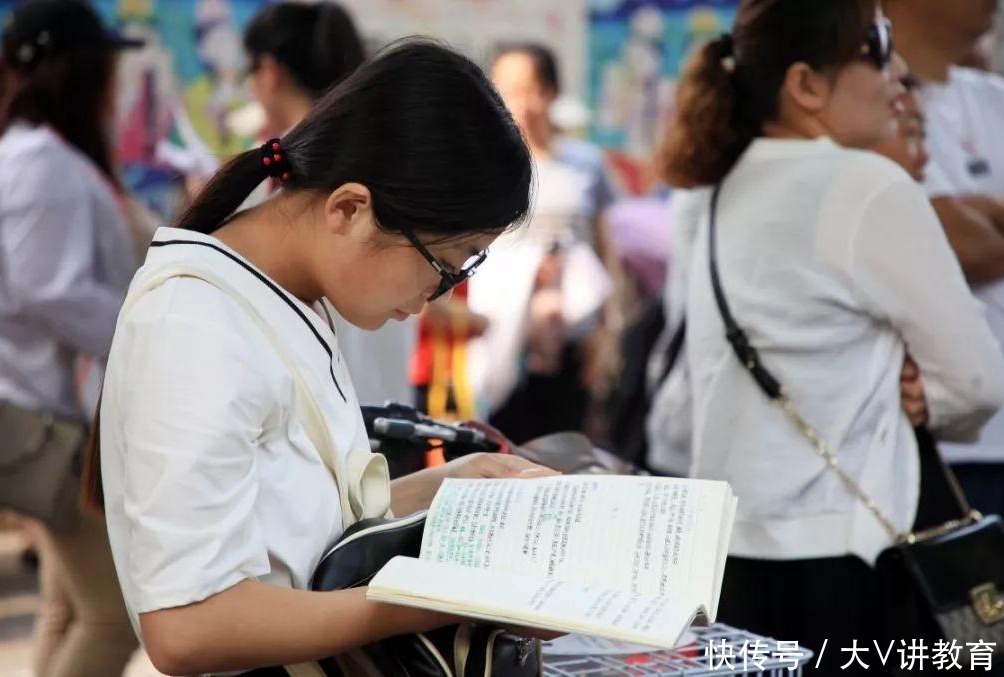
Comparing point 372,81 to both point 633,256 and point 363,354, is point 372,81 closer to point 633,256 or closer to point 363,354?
point 363,354

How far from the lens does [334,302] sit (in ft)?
4.78

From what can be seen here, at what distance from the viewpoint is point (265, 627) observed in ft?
4.05

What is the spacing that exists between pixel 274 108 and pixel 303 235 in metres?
1.33

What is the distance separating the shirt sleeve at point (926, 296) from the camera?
1.96m

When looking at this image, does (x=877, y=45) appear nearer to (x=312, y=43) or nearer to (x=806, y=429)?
(x=806, y=429)

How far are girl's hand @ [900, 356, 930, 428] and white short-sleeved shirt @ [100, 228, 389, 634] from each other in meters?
1.05

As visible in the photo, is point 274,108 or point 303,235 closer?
point 303,235

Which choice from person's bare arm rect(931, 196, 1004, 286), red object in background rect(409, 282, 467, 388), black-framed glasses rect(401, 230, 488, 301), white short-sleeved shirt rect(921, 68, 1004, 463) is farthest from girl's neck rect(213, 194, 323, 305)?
red object in background rect(409, 282, 467, 388)

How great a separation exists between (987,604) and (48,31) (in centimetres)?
215

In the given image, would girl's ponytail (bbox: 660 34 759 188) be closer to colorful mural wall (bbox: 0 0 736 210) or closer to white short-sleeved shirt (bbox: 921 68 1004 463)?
white short-sleeved shirt (bbox: 921 68 1004 463)

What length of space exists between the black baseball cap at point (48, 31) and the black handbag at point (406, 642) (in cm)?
182

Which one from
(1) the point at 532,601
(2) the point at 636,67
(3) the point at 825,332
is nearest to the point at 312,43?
(3) the point at 825,332

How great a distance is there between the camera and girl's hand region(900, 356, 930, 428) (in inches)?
80.6

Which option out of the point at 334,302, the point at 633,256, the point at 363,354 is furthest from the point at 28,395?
the point at 633,256
